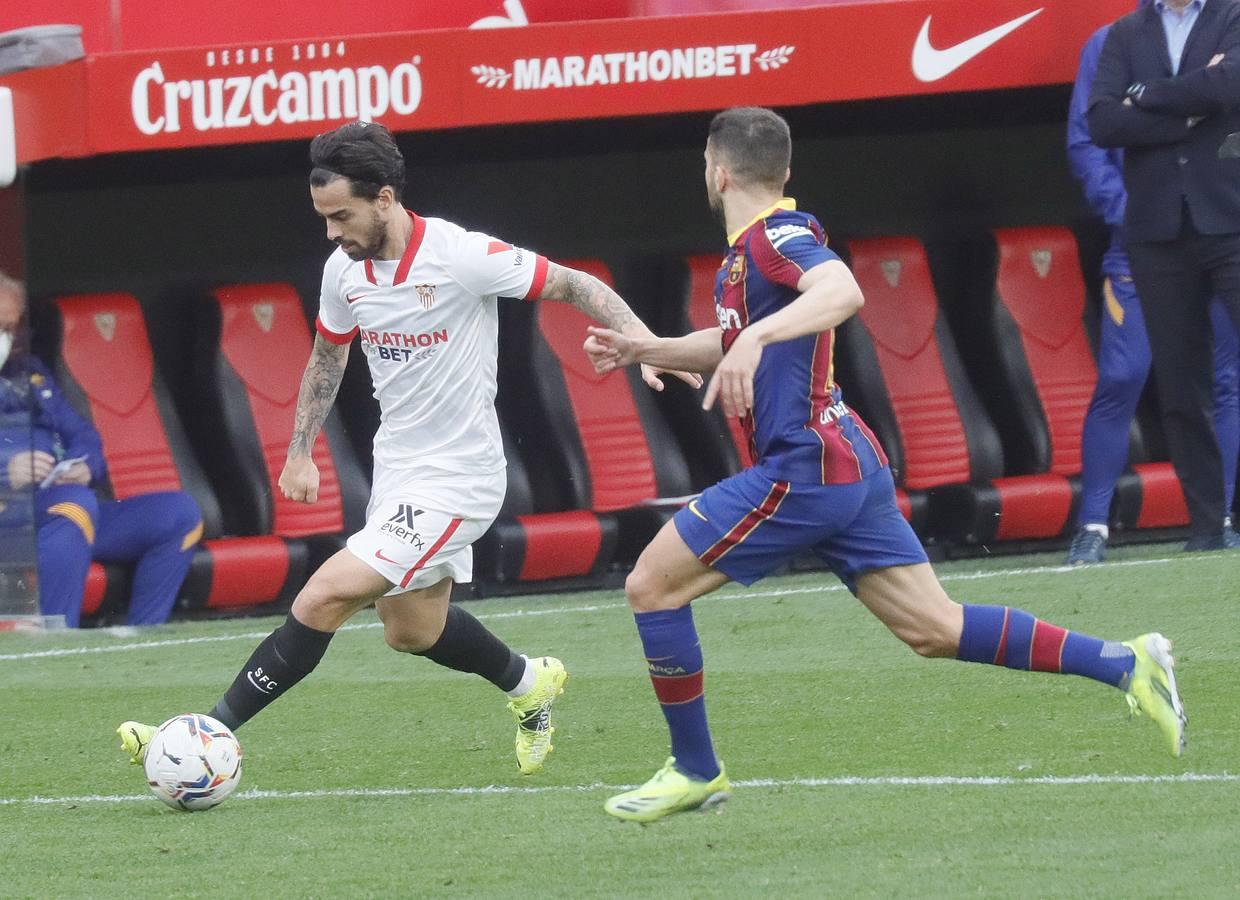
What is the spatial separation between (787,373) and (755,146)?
0.50 metres

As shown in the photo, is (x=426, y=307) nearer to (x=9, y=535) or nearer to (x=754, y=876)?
(x=754, y=876)

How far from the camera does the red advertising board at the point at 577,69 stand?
8883mm

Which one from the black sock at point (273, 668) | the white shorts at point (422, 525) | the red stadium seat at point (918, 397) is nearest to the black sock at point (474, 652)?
the white shorts at point (422, 525)

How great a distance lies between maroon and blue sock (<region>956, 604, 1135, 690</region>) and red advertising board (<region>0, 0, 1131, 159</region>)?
4.54m

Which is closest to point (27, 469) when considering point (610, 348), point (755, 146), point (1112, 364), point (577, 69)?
point (577, 69)

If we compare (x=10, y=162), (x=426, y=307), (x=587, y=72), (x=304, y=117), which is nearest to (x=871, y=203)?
(x=587, y=72)

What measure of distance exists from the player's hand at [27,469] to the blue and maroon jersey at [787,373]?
15.4 feet

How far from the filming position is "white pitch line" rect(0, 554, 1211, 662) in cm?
866

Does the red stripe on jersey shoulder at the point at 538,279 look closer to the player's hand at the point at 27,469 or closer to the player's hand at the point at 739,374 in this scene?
the player's hand at the point at 739,374

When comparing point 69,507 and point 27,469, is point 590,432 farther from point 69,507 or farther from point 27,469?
point 27,469

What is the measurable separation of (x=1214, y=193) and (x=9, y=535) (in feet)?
15.4

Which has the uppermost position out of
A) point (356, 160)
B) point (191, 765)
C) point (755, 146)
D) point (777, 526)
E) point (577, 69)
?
point (577, 69)

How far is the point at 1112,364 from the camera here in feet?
31.3

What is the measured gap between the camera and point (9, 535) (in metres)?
9.03
